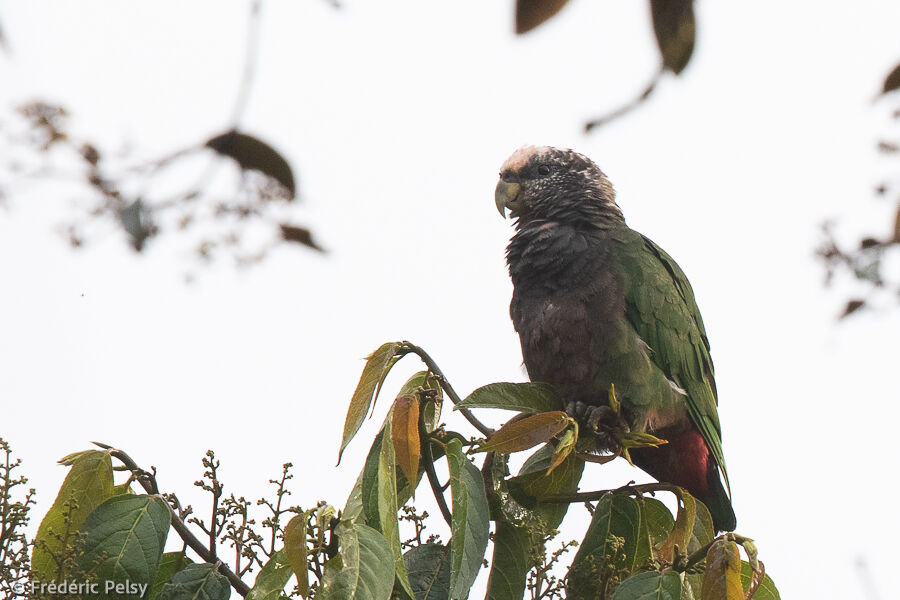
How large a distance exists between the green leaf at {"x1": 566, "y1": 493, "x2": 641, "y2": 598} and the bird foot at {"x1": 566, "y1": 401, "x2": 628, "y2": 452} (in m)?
0.61

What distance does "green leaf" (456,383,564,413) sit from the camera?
1943 mm

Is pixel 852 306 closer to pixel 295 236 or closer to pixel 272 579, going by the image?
pixel 272 579

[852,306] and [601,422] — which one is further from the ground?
[601,422]

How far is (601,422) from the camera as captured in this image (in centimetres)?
284

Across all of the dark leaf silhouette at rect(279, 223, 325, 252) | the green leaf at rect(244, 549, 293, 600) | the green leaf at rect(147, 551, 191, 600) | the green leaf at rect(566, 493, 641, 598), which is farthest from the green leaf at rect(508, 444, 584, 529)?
the dark leaf silhouette at rect(279, 223, 325, 252)

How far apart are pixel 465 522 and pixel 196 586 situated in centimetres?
54

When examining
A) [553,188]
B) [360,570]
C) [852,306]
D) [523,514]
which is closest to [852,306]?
[852,306]

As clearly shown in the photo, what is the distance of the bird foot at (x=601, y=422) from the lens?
2729 millimetres

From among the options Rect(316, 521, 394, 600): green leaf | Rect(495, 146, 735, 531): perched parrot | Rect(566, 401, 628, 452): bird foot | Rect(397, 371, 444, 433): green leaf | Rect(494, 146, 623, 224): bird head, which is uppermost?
Rect(494, 146, 623, 224): bird head

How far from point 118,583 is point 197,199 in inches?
45.4

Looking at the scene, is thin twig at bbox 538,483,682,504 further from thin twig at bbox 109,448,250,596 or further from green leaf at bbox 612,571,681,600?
thin twig at bbox 109,448,250,596

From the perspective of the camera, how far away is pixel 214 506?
1.83 meters

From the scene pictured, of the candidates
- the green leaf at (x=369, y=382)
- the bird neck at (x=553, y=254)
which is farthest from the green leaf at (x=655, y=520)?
the bird neck at (x=553, y=254)

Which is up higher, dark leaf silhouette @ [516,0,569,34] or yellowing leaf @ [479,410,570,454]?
yellowing leaf @ [479,410,570,454]
